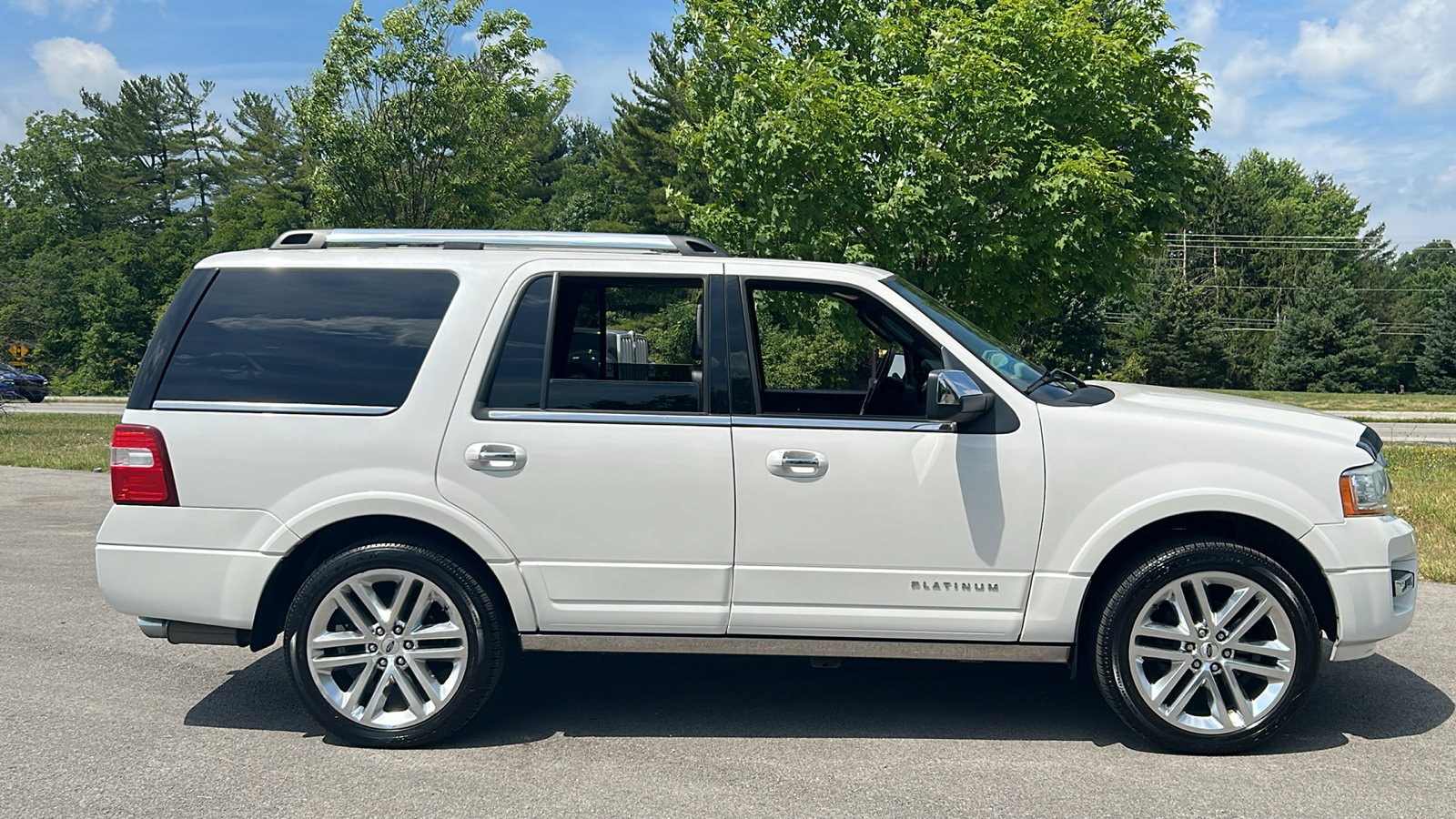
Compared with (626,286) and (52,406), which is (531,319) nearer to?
(626,286)

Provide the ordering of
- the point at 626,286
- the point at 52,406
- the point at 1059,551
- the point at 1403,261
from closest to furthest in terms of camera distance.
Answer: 1. the point at 1059,551
2. the point at 626,286
3. the point at 52,406
4. the point at 1403,261

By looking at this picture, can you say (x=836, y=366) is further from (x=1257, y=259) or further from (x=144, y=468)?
(x=1257, y=259)

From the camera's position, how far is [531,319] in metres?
4.59

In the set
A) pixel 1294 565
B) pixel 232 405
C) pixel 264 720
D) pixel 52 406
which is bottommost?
pixel 52 406

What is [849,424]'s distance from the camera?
442 centimetres

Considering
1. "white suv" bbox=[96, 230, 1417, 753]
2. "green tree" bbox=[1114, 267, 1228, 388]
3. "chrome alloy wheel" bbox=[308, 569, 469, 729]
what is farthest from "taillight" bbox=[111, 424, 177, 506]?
"green tree" bbox=[1114, 267, 1228, 388]

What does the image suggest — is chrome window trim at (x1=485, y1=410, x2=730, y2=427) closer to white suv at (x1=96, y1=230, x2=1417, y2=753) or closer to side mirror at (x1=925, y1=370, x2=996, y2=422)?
white suv at (x1=96, y1=230, x2=1417, y2=753)

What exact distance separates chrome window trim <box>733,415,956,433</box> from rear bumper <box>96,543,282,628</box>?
77.8 inches

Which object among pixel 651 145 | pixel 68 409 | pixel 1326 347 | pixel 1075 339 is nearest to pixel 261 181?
pixel 651 145

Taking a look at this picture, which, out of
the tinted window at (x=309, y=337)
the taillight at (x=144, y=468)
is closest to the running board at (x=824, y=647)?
the tinted window at (x=309, y=337)

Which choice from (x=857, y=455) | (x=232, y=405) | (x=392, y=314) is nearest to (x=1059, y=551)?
(x=857, y=455)

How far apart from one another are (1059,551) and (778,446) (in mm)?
1165

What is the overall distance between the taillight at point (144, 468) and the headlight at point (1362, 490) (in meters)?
4.57

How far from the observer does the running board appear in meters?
4.44
